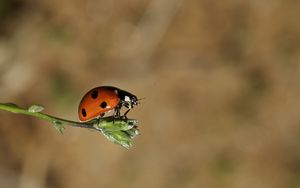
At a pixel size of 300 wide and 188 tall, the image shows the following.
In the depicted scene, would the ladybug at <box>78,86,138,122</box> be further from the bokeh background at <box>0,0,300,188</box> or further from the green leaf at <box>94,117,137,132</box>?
the bokeh background at <box>0,0,300,188</box>

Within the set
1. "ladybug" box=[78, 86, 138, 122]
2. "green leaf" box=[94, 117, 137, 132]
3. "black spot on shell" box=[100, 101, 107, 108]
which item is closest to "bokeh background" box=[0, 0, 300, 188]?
"ladybug" box=[78, 86, 138, 122]

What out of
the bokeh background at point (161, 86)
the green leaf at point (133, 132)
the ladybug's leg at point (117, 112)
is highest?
the bokeh background at point (161, 86)

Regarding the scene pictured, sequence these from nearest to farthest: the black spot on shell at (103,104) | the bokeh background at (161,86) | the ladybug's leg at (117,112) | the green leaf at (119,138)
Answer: the green leaf at (119,138) → the ladybug's leg at (117,112) → the black spot on shell at (103,104) → the bokeh background at (161,86)

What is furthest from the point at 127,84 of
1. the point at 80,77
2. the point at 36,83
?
the point at 36,83

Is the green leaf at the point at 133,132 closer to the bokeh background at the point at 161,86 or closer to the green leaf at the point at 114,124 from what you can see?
the green leaf at the point at 114,124

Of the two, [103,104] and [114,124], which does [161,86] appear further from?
[114,124]

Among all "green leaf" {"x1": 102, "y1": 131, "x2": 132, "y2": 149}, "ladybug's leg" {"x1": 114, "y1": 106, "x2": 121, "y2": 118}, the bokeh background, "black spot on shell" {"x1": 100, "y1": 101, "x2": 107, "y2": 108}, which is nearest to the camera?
"green leaf" {"x1": 102, "y1": 131, "x2": 132, "y2": 149}

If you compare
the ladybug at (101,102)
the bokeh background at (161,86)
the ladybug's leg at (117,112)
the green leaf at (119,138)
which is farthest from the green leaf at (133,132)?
the bokeh background at (161,86)

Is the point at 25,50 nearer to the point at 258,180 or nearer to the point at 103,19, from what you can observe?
the point at 103,19
